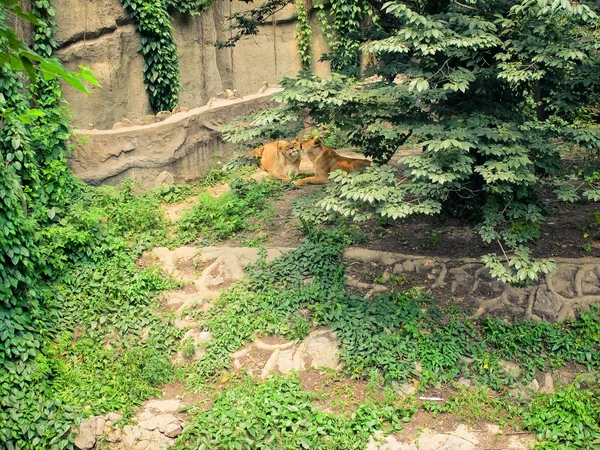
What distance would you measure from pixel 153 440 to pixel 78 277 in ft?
9.90

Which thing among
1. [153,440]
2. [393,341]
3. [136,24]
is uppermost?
[136,24]

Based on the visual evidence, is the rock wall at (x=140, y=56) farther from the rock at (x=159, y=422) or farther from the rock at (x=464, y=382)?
the rock at (x=464, y=382)

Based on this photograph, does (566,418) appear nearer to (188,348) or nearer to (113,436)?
(188,348)

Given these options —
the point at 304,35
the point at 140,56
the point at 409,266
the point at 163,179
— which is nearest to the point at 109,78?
the point at 140,56

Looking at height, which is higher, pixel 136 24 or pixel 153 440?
pixel 136 24

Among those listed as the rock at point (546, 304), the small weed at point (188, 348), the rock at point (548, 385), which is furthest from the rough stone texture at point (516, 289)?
the small weed at point (188, 348)

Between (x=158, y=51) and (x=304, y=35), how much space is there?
4824mm

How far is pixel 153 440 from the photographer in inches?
281

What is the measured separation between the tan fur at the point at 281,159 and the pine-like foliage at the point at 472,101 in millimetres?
3741

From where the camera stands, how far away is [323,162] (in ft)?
36.7

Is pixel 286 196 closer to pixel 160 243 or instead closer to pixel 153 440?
pixel 160 243

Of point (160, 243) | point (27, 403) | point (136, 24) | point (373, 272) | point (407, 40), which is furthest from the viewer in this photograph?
point (136, 24)

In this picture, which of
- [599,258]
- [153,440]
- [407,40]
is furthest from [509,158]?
[153,440]

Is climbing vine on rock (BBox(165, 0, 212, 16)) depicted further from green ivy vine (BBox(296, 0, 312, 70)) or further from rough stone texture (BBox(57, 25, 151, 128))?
green ivy vine (BBox(296, 0, 312, 70))
